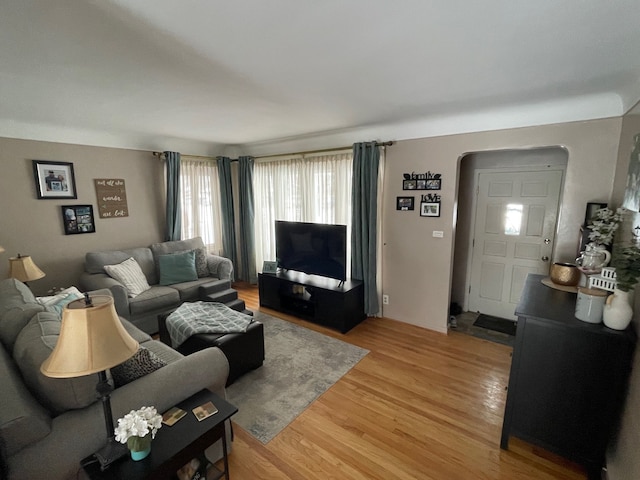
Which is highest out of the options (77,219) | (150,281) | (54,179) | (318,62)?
(318,62)

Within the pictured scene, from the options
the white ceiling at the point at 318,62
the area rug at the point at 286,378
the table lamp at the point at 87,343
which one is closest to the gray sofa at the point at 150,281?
the area rug at the point at 286,378

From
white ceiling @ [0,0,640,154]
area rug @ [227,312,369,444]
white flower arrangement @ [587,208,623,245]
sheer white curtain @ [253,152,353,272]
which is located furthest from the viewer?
sheer white curtain @ [253,152,353,272]

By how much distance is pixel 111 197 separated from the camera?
3939mm

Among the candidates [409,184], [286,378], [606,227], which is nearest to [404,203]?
[409,184]

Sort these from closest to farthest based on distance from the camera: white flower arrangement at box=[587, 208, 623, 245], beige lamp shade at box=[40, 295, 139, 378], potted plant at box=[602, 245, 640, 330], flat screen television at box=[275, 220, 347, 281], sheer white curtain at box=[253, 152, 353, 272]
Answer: beige lamp shade at box=[40, 295, 139, 378]
potted plant at box=[602, 245, 640, 330]
white flower arrangement at box=[587, 208, 623, 245]
flat screen television at box=[275, 220, 347, 281]
sheer white curtain at box=[253, 152, 353, 272]

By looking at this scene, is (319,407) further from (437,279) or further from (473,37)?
(473,37)

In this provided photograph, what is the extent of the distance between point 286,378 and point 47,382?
178 centimetres

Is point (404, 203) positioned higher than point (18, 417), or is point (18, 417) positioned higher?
point (404, 203)

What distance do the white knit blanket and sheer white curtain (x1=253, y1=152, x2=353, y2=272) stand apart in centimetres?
187

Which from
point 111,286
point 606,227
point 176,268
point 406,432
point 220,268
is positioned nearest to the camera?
point 606,227

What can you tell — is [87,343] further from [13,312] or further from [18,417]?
[13,312]

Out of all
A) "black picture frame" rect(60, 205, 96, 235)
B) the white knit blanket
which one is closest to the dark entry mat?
the white knit blanket

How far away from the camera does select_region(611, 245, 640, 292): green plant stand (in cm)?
138

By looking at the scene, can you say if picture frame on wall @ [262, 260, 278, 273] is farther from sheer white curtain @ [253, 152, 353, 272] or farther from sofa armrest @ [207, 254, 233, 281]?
sheer white curtain @ [253, 152, 353, 272]
